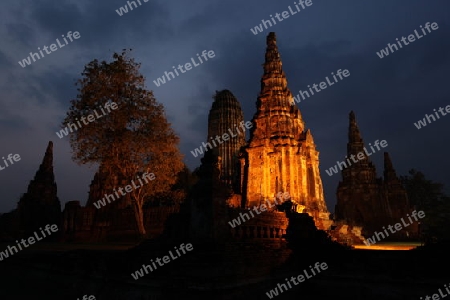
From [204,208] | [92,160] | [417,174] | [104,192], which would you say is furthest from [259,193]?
[417,174]

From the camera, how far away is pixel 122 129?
702 inches

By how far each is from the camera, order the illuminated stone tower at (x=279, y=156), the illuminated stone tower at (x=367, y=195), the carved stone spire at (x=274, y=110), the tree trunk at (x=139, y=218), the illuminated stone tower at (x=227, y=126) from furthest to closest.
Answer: the illuminated stone tower at (x=227, y=126)
the illuminated stone tower at (x=367, y=195)
the carved stone spire at (x=274, y=110)
the illuminated stone tower at (x=279, y=156)
the tree trunk at (x=139, y=218)

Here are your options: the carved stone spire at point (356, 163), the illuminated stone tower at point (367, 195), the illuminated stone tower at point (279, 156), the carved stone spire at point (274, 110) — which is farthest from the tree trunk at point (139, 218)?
the carved stone spire at point (356, 163)

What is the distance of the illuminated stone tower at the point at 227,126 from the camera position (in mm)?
48750

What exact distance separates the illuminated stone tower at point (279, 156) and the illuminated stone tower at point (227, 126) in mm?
25583

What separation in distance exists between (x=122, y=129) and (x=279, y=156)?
994cm

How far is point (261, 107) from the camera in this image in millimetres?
23031

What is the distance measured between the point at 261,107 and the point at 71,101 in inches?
492

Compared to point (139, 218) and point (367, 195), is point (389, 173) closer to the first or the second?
point (367, 195)

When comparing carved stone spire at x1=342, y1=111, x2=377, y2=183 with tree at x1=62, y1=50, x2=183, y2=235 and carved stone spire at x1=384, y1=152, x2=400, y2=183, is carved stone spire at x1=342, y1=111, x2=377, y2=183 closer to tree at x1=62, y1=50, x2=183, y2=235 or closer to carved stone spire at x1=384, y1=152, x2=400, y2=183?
carved stone spire at x1=384, y1=152, x2=400, y2=183

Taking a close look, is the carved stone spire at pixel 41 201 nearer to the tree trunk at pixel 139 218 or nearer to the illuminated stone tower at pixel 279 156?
the tree trunk at pixel 139 218

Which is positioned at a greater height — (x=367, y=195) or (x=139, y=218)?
(x=139, y=218)

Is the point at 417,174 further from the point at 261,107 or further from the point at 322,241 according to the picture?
the point at 322,241

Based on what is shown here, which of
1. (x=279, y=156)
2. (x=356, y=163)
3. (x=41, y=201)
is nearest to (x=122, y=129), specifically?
(x=279, y=156)
